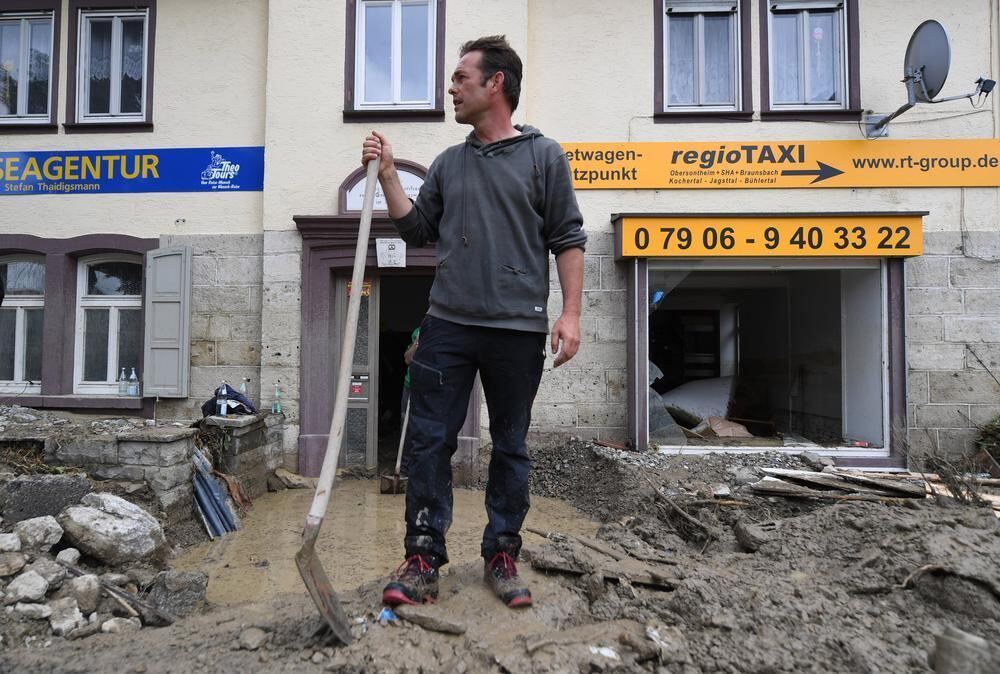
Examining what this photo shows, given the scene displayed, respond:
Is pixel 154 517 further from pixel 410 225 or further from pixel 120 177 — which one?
pixel 120 177

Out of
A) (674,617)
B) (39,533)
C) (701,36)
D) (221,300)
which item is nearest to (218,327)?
(221,300)

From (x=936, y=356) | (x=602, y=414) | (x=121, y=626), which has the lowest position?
(x=121, y=626)

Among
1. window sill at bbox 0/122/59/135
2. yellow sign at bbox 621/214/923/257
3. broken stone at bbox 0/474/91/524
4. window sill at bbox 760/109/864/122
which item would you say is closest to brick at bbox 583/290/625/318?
yellow sign at bbox 621/214/923/257

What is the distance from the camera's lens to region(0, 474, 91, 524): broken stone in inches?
129

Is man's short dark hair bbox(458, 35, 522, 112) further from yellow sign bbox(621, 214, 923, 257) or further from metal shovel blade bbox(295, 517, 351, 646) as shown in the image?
yellow sign bbox(621, 214, 923, 257)

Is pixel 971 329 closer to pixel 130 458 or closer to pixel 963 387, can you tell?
pixel 963 387

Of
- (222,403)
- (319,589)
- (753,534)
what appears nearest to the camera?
(319,589)

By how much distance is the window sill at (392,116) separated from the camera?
6309mm

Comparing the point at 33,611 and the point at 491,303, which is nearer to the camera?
the point at 491,303

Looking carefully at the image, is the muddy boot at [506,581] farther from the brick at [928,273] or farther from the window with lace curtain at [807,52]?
the window with lace curtain at [807,52]

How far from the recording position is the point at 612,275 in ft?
20.5

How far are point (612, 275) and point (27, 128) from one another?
6.62m

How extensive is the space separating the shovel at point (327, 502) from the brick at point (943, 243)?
20.1 feet

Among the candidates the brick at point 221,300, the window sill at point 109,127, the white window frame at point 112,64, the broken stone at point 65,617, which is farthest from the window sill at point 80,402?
the broken stone at point 65,617
